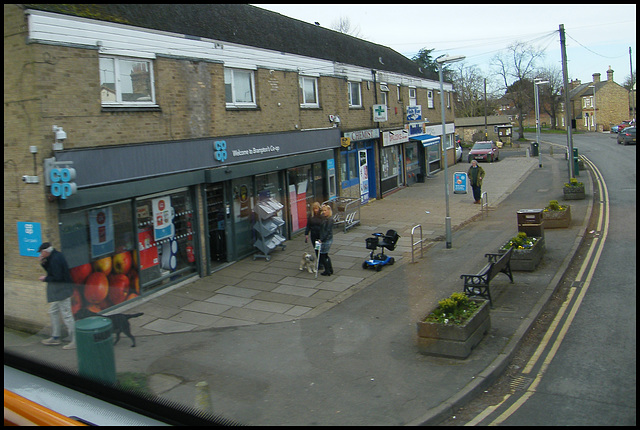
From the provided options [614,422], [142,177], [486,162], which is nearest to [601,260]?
[614,422]

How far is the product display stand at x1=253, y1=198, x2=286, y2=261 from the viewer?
45.8 ft

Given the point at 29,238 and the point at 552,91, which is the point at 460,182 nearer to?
the point at 29,238

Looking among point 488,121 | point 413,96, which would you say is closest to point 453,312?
point 413,96

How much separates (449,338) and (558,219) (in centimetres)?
1010

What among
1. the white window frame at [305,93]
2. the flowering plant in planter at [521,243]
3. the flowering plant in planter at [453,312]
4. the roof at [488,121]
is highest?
the roof at [488,121]

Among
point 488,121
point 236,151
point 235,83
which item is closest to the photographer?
point 236,151

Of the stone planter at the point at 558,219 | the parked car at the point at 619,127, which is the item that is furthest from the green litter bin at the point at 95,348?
the parked car at the point at 619,127

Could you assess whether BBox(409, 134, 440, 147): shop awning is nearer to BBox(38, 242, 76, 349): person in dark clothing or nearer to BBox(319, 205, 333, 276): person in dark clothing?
BBox(319, 205, 333, 276): person in dark clothing

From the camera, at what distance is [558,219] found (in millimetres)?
16109

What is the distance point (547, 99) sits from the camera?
59750mm

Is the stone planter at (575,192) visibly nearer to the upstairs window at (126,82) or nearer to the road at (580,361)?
the road at (580,361)

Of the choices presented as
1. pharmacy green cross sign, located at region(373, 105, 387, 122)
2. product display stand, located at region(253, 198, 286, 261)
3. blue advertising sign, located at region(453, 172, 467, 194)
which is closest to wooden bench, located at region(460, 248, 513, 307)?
product display stand, located at region(253, 198, 286, 261)

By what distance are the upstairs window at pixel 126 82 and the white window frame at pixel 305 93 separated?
260 inches

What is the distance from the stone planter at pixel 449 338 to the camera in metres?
7.50
